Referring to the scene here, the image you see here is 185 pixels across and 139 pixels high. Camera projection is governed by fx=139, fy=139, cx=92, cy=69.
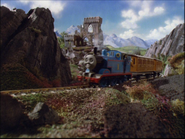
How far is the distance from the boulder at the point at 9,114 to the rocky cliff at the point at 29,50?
5.04m

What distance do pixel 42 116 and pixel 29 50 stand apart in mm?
7345

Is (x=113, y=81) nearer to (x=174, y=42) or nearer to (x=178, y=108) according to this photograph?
(x=178, y=108)

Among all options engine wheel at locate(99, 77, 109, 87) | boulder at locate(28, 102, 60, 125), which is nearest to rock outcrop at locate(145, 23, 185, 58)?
engine wheel at locate(99, 77, 109, 87)

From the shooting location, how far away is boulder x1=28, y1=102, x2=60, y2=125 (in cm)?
355

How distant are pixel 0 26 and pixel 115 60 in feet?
26.3

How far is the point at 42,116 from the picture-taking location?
11.8ft

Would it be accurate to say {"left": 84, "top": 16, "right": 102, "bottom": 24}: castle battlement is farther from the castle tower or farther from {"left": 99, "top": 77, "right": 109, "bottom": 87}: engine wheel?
{"left": 99, "top": 77, "right": 109, "bottom": 87}: engine wheel

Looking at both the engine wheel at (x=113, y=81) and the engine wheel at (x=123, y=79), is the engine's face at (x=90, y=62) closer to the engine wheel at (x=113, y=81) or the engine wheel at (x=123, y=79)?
the engine wheel at (x=113, y=81)

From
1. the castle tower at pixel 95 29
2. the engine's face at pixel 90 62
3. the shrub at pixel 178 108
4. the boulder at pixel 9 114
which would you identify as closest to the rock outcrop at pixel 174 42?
the castle tower at pixel 95 29

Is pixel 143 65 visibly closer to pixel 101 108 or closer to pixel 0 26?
pixel 101 108

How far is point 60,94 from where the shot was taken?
5.94 metres

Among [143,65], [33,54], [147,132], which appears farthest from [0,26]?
[143,65]

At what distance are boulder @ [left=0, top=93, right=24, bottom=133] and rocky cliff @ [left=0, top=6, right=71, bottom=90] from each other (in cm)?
504

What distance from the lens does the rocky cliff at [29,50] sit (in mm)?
8531
